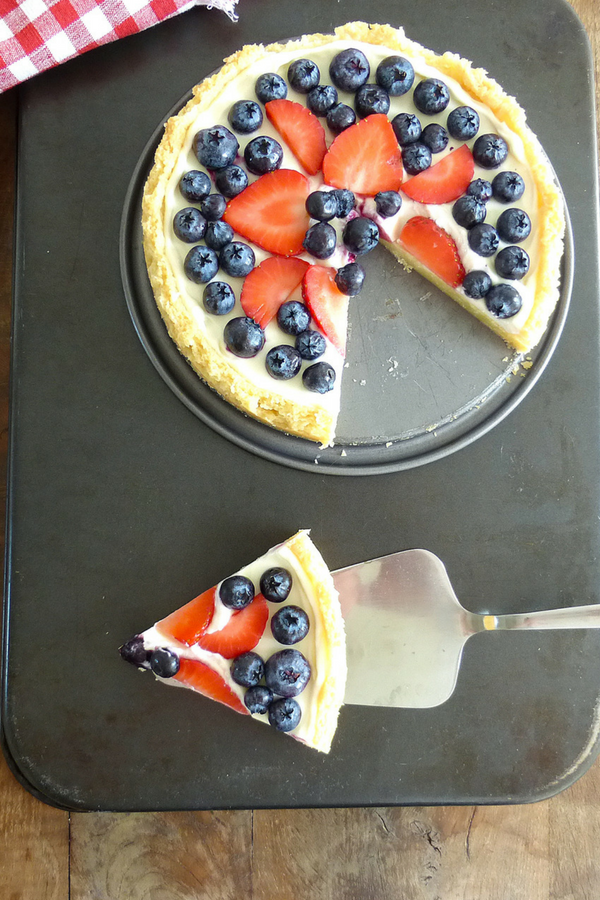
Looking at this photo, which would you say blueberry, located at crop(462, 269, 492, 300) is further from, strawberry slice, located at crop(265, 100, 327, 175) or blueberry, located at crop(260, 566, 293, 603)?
blueberry, located at crop(260, 566, 293, 603)

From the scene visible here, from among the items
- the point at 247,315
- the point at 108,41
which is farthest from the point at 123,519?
the point at 108,41

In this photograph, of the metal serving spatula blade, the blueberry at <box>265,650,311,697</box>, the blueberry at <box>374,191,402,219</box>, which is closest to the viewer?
the blueberry at <box>265,650,311,697</box>

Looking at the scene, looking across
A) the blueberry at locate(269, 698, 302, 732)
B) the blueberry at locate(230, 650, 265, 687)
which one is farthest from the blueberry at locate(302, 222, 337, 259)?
the blueberry at locate(269, 698, 302, 732)

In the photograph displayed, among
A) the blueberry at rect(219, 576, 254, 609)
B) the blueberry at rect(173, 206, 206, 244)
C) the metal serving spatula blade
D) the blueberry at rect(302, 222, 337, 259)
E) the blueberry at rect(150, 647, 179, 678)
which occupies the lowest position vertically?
the metal serving spatula blade

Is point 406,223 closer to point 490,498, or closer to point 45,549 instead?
point 490,498

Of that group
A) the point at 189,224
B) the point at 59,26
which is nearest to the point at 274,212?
the point at 189,224

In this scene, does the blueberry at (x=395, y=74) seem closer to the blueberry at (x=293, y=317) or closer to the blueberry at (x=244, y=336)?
the blueberry at (x=293, y=317)

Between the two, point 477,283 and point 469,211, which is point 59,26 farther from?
point 477,283

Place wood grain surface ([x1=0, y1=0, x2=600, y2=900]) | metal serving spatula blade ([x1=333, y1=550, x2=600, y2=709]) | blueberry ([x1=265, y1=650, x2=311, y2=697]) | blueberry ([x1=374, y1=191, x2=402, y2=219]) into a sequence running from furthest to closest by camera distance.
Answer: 1. wood grain surface ([x1=0, y1=0, x2=600, y2=900])
2. metal serving spatula blade ([x1=333, y1=550, x2=600, y2=709])
3. blueberry ([x1=374, y1=191, x2=402, y2=219])
4. blueberry ([x1=265, y1=650, x2=311, y2=697])

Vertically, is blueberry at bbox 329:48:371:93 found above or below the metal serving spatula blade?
above
